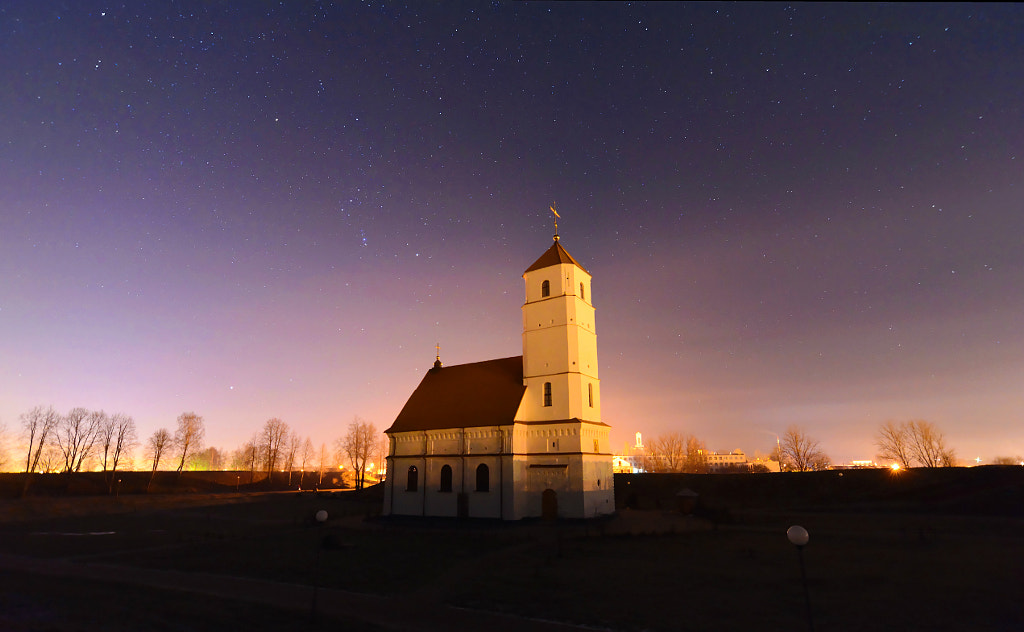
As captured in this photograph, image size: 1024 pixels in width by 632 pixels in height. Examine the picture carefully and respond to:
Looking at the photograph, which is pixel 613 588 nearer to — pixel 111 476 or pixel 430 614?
pixel 430 614

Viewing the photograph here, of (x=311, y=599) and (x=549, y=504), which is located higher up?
(x=311, y=599)

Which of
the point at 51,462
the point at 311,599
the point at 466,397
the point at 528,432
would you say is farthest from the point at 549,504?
the point at 51,462

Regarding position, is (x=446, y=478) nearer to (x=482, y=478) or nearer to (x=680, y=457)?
(x=482, y=478)

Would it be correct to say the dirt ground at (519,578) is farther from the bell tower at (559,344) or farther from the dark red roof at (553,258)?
the dark red roof at (553,258)

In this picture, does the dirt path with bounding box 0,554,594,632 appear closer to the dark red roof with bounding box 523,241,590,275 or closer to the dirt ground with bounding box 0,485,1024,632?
the dirt ground with bounding box 0,485,1024,632

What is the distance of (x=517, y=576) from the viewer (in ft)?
60.8

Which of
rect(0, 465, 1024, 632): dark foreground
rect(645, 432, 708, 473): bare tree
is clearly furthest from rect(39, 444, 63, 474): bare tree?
rect(645, 432, 708, 473): bare tree

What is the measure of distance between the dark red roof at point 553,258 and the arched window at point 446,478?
18151 millimetres

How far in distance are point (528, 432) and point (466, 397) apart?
22.8 ft

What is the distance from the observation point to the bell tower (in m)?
38.0

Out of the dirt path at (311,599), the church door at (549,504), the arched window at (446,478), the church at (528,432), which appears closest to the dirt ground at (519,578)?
the dirt path at (311,599)

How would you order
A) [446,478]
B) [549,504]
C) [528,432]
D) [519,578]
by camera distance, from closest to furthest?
[519,578] → [549,504] → [528,432] → [446,478]

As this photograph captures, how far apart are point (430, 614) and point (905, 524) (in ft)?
117

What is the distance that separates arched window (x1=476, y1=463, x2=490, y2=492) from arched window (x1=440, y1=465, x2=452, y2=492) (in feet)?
9.05
